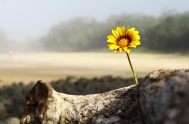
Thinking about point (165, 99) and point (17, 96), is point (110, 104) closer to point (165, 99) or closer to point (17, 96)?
point (165, 99)

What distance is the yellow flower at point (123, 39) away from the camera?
91cm

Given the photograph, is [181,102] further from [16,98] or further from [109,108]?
[16,98]

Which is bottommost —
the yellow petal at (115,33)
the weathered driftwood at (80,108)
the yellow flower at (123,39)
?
the weathered driftwood at (80,108)

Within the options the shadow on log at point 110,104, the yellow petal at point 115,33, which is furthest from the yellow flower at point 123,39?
the shadow on log at point 110,104

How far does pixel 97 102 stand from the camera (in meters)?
0.87

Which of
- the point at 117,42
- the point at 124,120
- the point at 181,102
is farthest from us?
the point at 117,42

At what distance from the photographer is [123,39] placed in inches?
37.5

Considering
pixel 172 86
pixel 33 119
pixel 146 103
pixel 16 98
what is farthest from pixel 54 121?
pixel 16 98

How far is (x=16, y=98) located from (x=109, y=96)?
2.02 metres

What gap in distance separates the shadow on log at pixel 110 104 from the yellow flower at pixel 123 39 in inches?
7.6

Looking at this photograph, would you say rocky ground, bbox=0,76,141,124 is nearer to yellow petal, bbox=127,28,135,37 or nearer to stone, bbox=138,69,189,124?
yellow petal, bbox=127,28,135,37

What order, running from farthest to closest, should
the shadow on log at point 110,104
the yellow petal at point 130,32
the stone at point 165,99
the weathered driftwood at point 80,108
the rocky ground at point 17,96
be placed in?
the rocky ground at point 17,96 < the yellow petal at point 130,32 < the weathered driftwood at point 80,108 < the shadow on log at point 110,104 < the stone at point 165,99

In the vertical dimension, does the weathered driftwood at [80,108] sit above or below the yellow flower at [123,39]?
below

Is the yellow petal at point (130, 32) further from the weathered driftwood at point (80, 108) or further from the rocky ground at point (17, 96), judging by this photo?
the rocky ground at point (17, 96)
